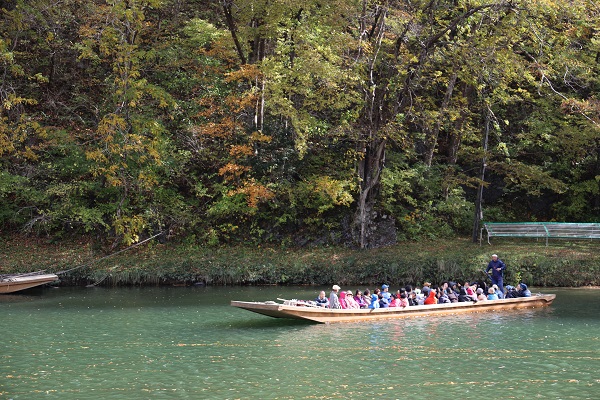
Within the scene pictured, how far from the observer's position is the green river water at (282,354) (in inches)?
472

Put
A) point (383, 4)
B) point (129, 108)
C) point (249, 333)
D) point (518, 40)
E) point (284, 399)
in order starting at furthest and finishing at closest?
point (129, 108) → point (383, 4) → point (518, 40) → point (249, 333) → point (284, 399)

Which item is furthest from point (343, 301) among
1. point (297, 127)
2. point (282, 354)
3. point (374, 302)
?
point (297, 127)

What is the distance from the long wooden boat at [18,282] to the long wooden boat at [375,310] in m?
10.5

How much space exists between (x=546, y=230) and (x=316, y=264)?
9737 mm

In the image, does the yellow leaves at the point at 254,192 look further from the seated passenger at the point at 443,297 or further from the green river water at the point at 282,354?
the seated passenger at the point at 443,297

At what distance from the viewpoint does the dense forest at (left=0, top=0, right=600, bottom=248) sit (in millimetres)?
27719

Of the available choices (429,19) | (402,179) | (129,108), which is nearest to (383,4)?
(429,19)

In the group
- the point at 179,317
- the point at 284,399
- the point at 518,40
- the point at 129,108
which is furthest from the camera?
the point at 129,108

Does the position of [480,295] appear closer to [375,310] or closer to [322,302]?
[375,310]

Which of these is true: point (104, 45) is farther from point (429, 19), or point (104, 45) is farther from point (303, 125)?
point (429, 19)

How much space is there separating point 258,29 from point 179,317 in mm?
14837

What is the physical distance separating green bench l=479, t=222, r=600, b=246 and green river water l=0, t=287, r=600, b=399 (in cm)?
600

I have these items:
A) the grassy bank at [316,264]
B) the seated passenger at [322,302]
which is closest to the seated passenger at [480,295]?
the grassy bank at [316,264]

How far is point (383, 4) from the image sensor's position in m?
28.5
